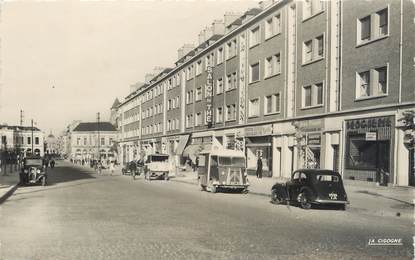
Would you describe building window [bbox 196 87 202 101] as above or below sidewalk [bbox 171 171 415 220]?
above

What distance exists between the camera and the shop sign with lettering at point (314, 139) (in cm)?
2802

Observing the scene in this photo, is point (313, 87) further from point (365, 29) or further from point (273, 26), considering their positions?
point (273, 26)

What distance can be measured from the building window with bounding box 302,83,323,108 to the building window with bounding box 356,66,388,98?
3.58 metres

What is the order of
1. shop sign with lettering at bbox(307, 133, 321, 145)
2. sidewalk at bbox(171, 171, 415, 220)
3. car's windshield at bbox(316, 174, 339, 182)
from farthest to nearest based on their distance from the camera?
shop sign with lettering at bbox(307, 133, 321, 145) < car's windshield at bbox(316, 174, 339, 182) < sidewalk at bbox(171, 171, 415, 220)

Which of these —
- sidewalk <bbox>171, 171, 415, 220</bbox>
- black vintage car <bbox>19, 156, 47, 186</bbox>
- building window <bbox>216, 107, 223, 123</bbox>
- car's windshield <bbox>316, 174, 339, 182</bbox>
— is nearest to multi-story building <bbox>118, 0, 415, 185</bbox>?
building window <bbox>216, 107, 223, 123</bbox>

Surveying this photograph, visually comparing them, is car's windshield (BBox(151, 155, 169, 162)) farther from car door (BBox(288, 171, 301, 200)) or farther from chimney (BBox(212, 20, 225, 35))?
car door (BBox(288, 171, 301, 200))

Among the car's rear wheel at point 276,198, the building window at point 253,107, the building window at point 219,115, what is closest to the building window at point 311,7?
the building window at point 253,107

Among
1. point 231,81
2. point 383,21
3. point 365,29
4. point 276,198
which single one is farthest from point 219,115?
point 276,198

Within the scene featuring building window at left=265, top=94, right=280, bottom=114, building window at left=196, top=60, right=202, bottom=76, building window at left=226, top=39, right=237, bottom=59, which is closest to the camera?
building window at left=265, top=94, right=280, bottom=114

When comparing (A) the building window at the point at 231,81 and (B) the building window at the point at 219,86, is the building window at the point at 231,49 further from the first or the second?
(B) the building window at the point at 219,86

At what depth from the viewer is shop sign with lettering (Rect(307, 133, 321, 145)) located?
28.0 m

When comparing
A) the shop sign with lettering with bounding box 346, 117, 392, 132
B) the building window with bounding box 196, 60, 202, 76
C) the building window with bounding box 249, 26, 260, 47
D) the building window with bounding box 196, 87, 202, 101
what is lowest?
the shop sign with lettering with bounding box 346, 117, 392, 132

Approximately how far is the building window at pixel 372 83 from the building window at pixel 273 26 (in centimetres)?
992

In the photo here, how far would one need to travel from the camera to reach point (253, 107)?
37000 millimetres
